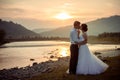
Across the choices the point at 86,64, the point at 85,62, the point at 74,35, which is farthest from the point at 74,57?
the point at 74,35

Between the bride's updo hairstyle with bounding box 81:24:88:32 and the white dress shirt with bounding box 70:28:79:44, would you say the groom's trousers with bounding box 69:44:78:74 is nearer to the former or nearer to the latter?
the white dress shirt with bounding box 70:28:79:44

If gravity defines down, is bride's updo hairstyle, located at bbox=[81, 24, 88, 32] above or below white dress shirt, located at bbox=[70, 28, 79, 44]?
above

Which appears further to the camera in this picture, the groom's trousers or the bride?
the groom's trousers

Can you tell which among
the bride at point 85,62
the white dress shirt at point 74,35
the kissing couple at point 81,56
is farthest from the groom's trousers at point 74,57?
the white dress shirt at point 74,35

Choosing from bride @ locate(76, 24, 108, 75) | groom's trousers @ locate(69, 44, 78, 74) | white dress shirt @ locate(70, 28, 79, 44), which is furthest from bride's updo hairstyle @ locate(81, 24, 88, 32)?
groom's trousers @ locate(69, 44, 78, 74)

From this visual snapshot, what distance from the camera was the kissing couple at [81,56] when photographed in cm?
1466

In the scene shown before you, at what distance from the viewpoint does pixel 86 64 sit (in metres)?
14.7

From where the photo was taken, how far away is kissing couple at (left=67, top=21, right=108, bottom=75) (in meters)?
14.7

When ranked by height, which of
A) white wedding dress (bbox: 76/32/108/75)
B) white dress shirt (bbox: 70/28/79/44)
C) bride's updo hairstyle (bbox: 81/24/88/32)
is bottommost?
white wedding dress (bbox: 76/32/108/75)

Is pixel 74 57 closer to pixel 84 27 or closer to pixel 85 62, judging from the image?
pixel 85 62

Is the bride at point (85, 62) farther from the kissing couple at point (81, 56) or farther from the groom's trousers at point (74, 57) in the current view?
the groom's trousers at point (74, 57)

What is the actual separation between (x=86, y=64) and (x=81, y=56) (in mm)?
550

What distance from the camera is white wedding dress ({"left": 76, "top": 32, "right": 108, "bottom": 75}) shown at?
1466 cm

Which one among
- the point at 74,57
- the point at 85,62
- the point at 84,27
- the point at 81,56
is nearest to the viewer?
the point at 84,27
